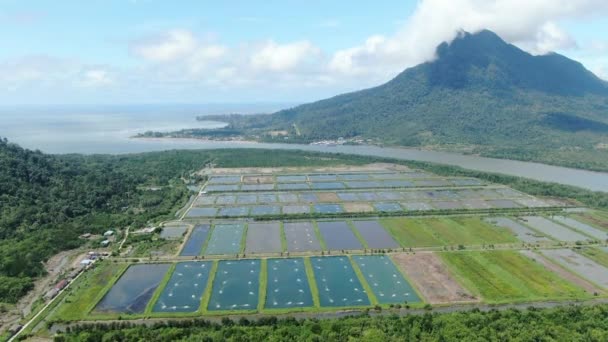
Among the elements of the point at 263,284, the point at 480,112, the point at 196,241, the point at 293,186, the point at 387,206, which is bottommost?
the point at 263,284

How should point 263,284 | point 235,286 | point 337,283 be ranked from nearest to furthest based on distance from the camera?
point 235,286
point 263,284
point 337,283

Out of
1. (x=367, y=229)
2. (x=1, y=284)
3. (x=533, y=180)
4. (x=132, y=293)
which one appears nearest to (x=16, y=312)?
(x=1, y=284)

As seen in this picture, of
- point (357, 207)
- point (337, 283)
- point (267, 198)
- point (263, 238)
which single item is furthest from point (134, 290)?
point (357, 207)

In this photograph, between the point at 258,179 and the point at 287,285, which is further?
the point at 258,179

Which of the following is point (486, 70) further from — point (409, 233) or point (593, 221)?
point (409, 233)

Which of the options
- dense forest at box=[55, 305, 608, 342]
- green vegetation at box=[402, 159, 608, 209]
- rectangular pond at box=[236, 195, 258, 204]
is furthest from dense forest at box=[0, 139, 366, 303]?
green vegetation at box=[402, 159, 608, 209]

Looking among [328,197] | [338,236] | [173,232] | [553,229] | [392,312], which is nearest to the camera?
[392,312]

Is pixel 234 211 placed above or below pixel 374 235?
above
